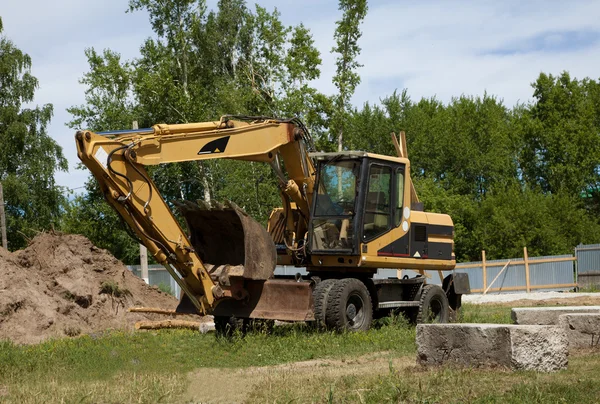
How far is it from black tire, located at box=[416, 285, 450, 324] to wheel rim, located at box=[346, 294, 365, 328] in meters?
1.85

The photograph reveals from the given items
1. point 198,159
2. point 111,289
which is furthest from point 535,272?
point 198,159

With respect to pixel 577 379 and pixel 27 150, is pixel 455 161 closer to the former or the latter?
pixel 27 150

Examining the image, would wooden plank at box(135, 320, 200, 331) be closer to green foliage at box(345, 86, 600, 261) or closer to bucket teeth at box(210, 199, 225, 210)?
bucket teeth at box(210, 199, 225, 210)

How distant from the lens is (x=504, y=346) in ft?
30.1

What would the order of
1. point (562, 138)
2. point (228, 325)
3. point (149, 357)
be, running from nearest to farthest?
point (149, 357), point (228, 325), point (562, 138)

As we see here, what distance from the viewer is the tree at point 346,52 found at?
4016cm

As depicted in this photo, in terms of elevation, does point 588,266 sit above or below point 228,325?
above

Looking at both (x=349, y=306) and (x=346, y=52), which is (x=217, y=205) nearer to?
(x=349, y=306)

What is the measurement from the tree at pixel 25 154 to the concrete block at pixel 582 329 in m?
33.9

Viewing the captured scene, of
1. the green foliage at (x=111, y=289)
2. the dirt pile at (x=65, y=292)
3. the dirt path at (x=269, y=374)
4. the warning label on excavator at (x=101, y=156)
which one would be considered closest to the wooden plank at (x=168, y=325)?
the dirt pile at (x=65, y=292)

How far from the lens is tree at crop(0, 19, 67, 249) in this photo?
41656 millimetres

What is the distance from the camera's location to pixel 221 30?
46.2m

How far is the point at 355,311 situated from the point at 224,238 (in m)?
2.39

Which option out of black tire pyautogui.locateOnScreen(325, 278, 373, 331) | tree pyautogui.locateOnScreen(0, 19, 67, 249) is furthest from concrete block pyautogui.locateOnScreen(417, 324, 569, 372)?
tree pyautogui.locateOnScreen(0, 19, 67, 249)
